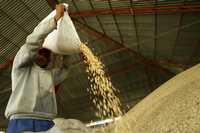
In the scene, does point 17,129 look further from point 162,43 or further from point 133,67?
point 133,67

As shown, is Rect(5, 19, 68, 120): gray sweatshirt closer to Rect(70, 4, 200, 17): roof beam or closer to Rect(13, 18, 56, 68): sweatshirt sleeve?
Rect(13, 18, 56, 68): sweatshirt sleeve

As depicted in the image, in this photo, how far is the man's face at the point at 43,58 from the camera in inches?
128

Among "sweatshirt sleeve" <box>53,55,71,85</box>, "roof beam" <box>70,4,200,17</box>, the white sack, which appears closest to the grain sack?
"sweatshirt sleeve" <box>53,55,71,85</box>

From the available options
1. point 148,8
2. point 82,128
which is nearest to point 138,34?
point 148,8

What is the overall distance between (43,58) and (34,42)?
0.24 metres

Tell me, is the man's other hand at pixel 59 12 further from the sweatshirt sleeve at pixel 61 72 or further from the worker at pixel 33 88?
the sweatshirt sleeve at pixel 61 72

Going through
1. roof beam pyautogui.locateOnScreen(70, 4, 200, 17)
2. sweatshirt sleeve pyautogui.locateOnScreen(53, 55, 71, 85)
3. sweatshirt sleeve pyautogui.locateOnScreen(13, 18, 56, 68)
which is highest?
sweatshirt sleeve pyautogui.locateOnScreen(13, 18, 56, 68)

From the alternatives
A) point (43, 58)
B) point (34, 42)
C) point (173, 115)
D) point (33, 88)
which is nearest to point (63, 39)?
point (43, 58)

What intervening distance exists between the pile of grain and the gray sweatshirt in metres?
9.89

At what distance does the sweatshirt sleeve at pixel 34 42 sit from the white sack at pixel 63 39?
237 millimetres

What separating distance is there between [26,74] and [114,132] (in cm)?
476

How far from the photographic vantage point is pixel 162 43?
1478 cm

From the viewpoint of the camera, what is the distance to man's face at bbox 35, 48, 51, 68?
3.26 metres

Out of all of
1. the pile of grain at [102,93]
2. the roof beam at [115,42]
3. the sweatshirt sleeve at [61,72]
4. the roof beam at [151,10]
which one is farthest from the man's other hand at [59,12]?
the roof beam at [115,42]
